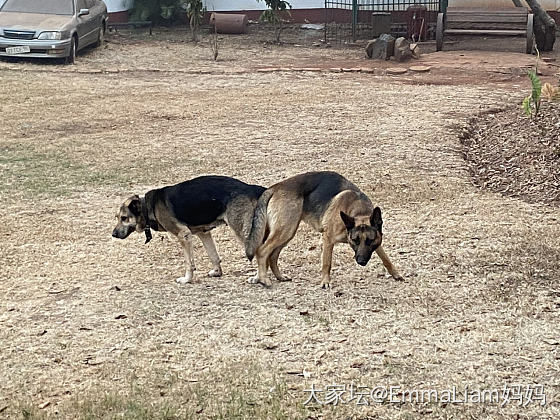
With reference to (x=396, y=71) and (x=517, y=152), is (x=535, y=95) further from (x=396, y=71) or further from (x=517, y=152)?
(x=396, y=71)

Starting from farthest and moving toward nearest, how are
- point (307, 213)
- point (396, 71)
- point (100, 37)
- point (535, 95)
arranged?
point (100, 37) → point (396, 71) → point (535, 95) → point (307, 213)

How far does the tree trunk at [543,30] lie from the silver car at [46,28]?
370 inches

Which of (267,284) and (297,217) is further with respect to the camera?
(267,284)

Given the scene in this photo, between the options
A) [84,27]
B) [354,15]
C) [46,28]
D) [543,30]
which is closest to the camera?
[46,28]

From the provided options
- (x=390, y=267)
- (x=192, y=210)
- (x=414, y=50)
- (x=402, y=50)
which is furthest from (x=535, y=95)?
(x=414, y=50)

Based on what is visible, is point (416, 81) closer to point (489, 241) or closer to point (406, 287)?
point (489, 241)

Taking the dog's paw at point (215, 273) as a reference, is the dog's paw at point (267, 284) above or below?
above

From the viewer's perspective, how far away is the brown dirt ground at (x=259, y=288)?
5.27 meters

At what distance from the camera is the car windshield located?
19.6 metres

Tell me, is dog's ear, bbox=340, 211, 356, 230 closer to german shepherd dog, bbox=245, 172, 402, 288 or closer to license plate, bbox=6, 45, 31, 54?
german shepherd dog, bbox=245, 172, 402, 288

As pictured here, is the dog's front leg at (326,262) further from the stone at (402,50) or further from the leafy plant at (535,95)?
the stone at (402,50)

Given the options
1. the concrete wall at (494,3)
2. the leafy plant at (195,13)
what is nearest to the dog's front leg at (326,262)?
the leafy plant at (195,13)

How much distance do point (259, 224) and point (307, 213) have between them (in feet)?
1.17

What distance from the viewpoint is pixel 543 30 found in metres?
19.5
